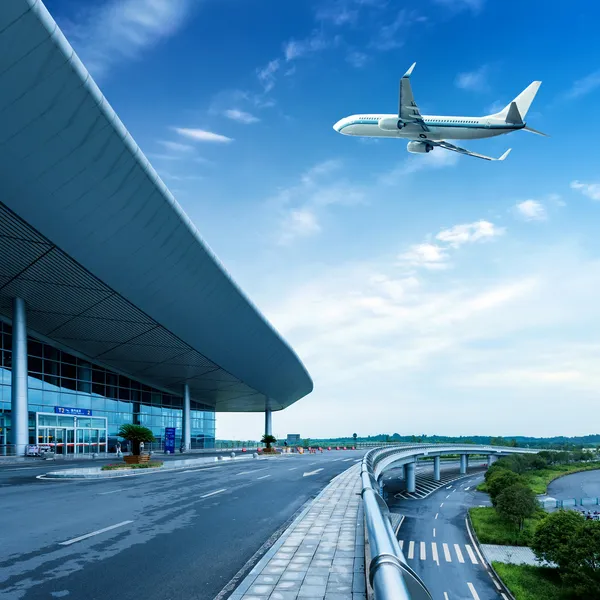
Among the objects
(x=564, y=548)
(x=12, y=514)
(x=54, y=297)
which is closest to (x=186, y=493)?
(x=12, y=514)

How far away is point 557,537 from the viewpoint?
3559 centimetres

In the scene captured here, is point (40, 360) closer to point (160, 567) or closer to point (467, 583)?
point (467, 583)

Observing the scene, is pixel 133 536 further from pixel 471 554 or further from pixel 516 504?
pixel 516 504

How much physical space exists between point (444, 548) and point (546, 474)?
76.9 meters

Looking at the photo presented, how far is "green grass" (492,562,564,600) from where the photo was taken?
106ft

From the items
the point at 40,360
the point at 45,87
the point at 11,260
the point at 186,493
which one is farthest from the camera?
the point at 40,360

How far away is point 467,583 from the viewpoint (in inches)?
1328

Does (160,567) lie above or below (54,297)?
below

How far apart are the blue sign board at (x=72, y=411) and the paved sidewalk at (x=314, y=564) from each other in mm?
39414

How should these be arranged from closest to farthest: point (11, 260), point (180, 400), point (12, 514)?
point (12, 514)
point (11, 260)
point (180, 400)

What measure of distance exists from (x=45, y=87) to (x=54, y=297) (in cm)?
1893

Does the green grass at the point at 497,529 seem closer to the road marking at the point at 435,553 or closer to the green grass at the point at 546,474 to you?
the road marking at the point at 435,553

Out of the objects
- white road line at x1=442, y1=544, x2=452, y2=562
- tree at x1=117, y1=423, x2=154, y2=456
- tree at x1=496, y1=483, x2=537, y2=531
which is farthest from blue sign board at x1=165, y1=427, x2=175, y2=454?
tree at x1=496, y1=483, x2=537, y2=531

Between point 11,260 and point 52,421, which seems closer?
point 11,260
